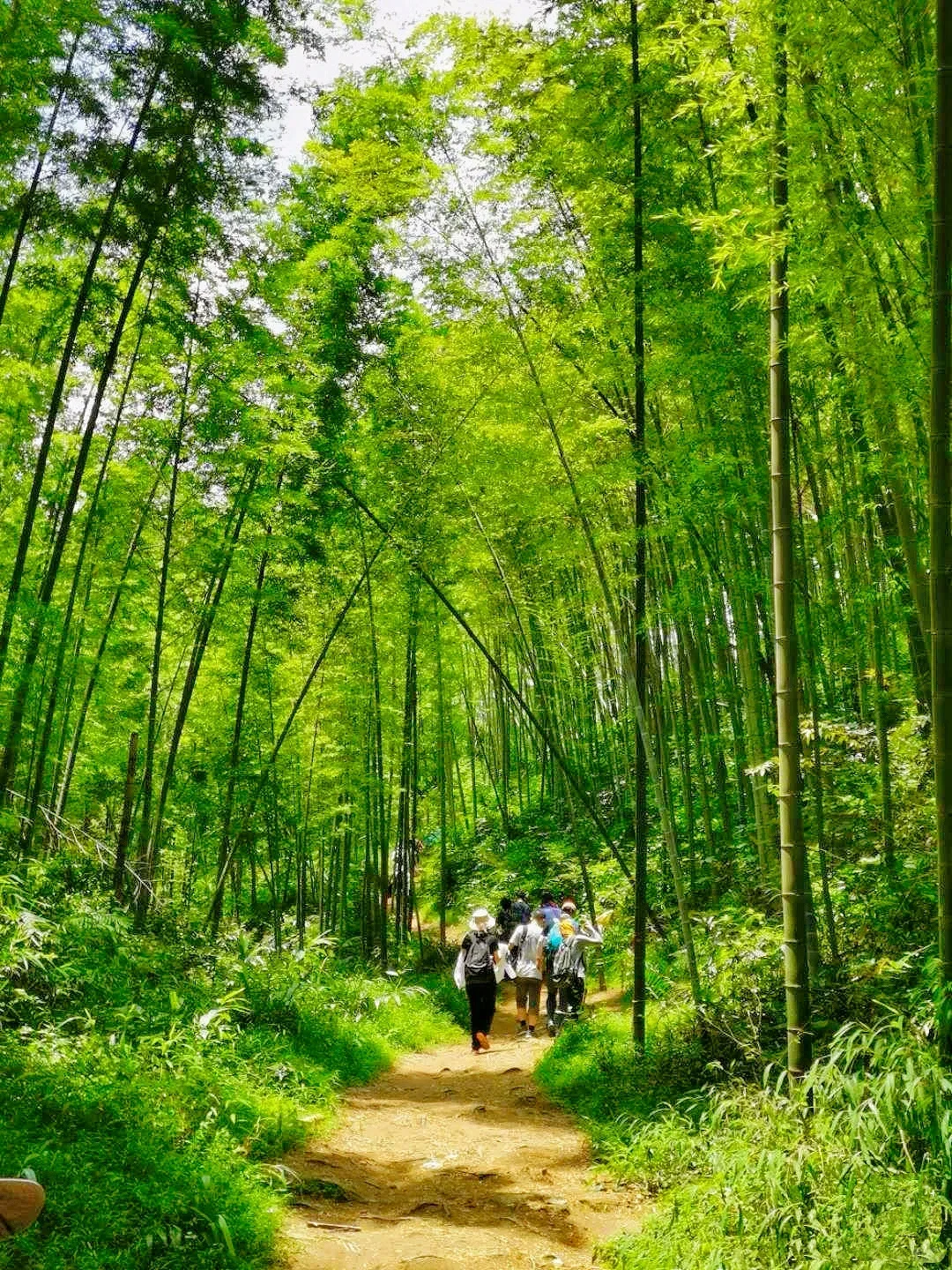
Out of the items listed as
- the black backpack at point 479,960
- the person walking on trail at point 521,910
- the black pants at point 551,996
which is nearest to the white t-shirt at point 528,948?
the black pants at point 551,996

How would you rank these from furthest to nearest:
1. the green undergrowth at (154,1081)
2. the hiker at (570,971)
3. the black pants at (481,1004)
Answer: the hiker at (570,971), the black pants at (481,1004), the green undergrowth at (154,1081)

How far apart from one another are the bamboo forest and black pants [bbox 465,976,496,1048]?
4 centimetres

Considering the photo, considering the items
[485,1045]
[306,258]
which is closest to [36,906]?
[485,1045]

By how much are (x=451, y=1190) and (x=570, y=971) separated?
12.1 feet

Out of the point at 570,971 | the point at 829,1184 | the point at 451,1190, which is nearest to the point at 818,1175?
the point at 829,1184

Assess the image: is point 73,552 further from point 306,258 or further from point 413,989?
point 413,989

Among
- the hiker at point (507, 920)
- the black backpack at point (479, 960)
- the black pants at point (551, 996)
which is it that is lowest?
the black pants at point (551, 996)

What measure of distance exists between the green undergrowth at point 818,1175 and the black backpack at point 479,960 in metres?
3.28

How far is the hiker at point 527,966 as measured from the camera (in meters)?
7.67

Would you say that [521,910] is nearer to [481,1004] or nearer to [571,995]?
[571,995]

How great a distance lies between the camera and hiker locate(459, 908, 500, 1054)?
675 centimetres

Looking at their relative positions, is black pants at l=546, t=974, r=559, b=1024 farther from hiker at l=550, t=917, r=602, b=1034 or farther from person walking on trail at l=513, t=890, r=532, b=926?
person walking on trail at l=513, t=890, r=532, b=926

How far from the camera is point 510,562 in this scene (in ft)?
35.1

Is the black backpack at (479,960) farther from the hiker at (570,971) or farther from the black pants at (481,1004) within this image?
the hiker at (570,971)
